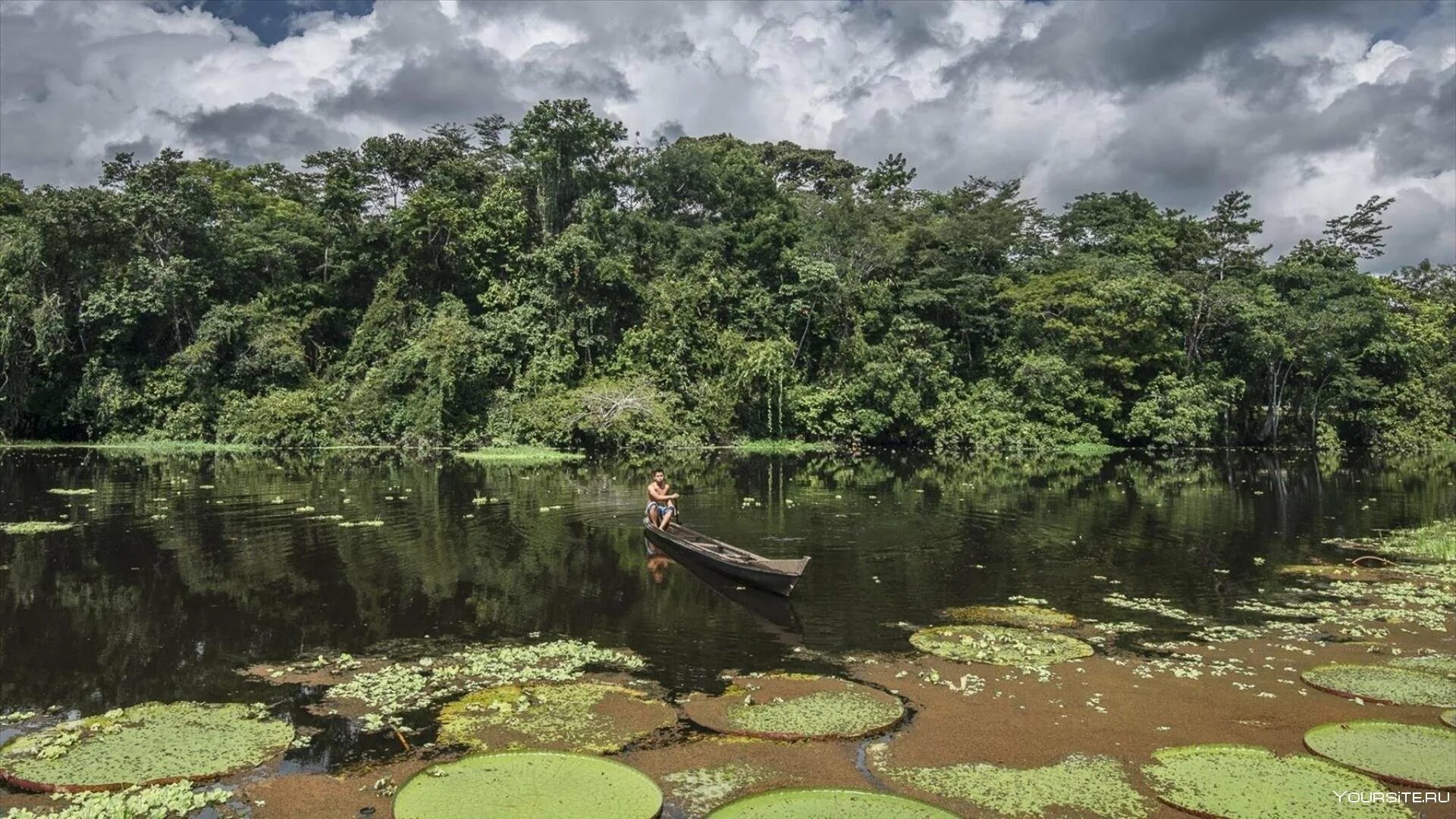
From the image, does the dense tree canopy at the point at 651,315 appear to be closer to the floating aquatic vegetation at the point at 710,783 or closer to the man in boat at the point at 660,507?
the man in boat at the point at 660,507

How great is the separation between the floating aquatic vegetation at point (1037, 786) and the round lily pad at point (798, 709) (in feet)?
2.04

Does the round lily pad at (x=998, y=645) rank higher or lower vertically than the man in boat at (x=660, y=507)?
lower

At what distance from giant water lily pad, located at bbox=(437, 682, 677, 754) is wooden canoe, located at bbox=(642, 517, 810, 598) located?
161 inches

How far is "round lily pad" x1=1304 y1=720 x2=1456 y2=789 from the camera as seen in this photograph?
23.6ft

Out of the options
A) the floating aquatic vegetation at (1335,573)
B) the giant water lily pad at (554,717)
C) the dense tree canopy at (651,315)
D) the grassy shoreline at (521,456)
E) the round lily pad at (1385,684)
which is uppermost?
the dense tree canopy at (651,315)

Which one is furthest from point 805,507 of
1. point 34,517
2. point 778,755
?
point 34,517

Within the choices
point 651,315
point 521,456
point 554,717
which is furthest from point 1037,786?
point 651,315

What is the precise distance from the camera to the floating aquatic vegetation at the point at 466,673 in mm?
9273

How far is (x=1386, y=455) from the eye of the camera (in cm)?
4475

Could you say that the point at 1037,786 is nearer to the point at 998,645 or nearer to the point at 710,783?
the point at 710,783

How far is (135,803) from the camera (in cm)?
679

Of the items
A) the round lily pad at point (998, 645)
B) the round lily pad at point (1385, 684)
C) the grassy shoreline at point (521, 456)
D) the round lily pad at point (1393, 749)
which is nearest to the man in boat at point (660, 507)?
the round lily pad at point (998, 645)

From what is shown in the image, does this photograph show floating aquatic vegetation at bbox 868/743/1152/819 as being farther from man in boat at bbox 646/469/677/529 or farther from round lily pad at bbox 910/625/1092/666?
man in boat at bbox 646/469/677/529

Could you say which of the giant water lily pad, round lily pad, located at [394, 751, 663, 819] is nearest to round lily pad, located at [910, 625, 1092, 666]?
the giant water lily pad
